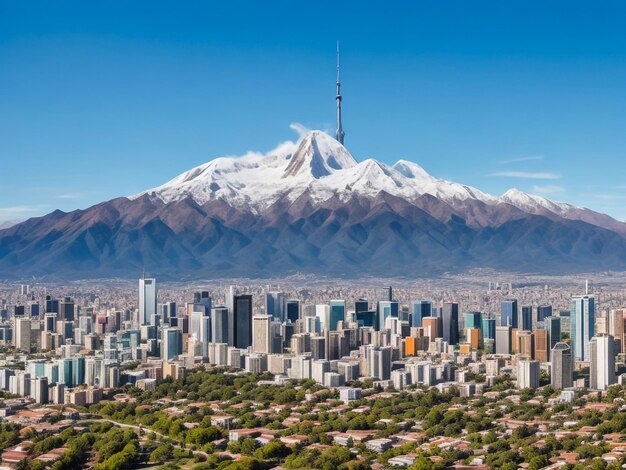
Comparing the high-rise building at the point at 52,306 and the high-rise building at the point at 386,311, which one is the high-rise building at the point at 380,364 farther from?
the high-rise building at the point at 52,306

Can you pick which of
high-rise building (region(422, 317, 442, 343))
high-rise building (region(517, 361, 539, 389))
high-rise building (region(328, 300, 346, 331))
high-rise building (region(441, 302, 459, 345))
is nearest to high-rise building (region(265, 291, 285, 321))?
high-rise building (region(328, 300, 346, 331))

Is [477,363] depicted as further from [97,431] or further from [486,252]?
[486,252]

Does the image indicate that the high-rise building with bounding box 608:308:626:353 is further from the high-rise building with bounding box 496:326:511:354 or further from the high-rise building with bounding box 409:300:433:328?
the high-rise building with bounding box 409:300:433:328

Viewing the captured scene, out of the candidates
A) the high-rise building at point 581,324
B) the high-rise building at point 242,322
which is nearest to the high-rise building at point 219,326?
the high-rise building at point 242,322

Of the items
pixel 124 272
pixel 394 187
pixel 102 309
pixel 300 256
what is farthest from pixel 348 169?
pixel 102 309

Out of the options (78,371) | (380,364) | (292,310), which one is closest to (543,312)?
(292,310)

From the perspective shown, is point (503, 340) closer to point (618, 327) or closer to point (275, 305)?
point (618, 327)
